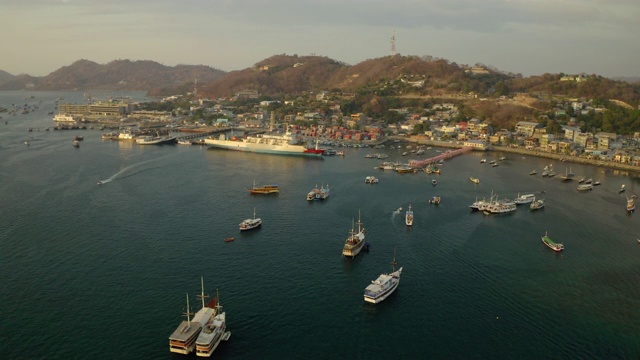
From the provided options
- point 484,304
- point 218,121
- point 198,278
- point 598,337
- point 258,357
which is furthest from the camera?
point 218,121

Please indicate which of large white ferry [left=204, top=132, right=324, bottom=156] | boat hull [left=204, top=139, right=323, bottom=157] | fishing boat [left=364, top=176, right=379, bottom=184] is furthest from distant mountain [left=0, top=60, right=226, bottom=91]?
fishing boat [left=364, top=176, right=379, bottom=184]

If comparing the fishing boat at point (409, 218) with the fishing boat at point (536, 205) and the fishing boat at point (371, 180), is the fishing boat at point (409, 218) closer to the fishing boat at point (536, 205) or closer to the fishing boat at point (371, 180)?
the fishing boat at point (536, 205)

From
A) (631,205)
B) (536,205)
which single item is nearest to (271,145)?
(536,205)

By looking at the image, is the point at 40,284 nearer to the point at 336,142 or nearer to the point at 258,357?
the point at 258,357

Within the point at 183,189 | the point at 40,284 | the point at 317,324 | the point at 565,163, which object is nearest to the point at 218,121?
the point at 183,189

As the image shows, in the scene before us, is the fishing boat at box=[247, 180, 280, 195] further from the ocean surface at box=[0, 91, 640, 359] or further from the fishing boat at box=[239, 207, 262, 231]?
the fishing boat at box=[239, 207, 262, 231]
